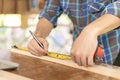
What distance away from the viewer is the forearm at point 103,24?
0.67 metres

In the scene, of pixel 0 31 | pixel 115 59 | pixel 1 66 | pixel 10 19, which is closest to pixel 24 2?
pixel 10 19

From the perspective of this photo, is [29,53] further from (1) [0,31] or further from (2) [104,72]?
(1) [0,31]

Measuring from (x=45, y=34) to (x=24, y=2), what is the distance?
0.98 meters

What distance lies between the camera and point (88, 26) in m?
0.67

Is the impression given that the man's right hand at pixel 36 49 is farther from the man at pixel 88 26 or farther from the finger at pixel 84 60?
the finger at pixel 84 60

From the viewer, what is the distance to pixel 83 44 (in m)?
0.65

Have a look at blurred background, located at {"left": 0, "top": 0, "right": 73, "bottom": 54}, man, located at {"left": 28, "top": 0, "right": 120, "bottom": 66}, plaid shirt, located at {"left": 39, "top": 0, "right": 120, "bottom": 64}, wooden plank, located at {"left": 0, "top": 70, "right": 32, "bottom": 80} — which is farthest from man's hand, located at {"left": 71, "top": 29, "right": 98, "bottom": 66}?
blurred background, located at {"left": 0, "top": 0, "right": 73, "bottom": 54}

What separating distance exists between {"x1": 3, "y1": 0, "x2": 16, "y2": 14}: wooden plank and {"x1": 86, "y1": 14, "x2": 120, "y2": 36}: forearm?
130cm

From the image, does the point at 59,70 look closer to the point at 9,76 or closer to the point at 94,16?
the point at 9,76

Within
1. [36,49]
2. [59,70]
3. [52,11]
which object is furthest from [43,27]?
[59,70]

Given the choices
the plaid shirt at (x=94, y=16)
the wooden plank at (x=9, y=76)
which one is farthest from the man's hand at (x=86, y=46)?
the plaid shirt at (x=94, y=16)

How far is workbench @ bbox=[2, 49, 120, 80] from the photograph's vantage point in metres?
0.64

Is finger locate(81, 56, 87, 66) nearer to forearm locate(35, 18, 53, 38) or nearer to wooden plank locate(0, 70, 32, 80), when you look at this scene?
wooden plank locate(0, 70, 32, 80)

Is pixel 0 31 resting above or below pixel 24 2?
below
